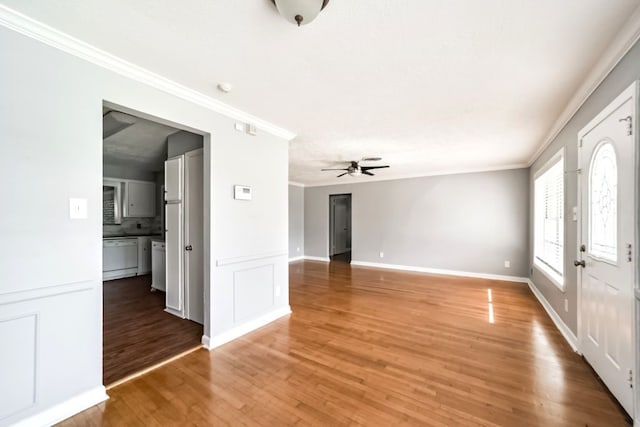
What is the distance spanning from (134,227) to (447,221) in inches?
307

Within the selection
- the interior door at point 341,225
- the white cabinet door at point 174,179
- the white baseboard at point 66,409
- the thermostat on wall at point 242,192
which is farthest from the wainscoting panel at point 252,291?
the interior door at point 341,225

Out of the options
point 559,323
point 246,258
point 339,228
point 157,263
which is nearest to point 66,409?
point 246,258

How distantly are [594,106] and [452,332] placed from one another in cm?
261

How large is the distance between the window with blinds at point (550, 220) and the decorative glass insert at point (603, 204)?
105 centimetres

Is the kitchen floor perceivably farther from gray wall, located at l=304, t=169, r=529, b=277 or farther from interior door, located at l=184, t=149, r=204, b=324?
gray wall, located at l=304, t=169, r=529, b=277

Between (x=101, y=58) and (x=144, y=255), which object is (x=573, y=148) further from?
(x=144, y=255)

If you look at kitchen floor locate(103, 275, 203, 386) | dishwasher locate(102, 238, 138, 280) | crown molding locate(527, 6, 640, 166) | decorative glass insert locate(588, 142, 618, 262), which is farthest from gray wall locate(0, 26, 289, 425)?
dishwasher locate(102, 238, 138, 280)

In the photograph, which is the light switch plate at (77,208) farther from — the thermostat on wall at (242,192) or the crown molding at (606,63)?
the crown molding at (606,63)

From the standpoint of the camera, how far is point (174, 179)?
3.42 m

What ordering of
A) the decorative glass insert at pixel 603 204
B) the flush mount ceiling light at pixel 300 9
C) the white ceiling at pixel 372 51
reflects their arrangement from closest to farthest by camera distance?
the flush mount ceiling light at pixel 300 9, the white ceiling at pixel 372 51, the decorative glass insert at pixel 603 204

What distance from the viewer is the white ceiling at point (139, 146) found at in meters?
3.68

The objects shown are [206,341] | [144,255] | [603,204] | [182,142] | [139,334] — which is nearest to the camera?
[603,204]

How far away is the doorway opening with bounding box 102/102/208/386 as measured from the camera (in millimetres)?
2602

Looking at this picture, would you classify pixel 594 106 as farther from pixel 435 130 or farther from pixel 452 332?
pixel 452 332
